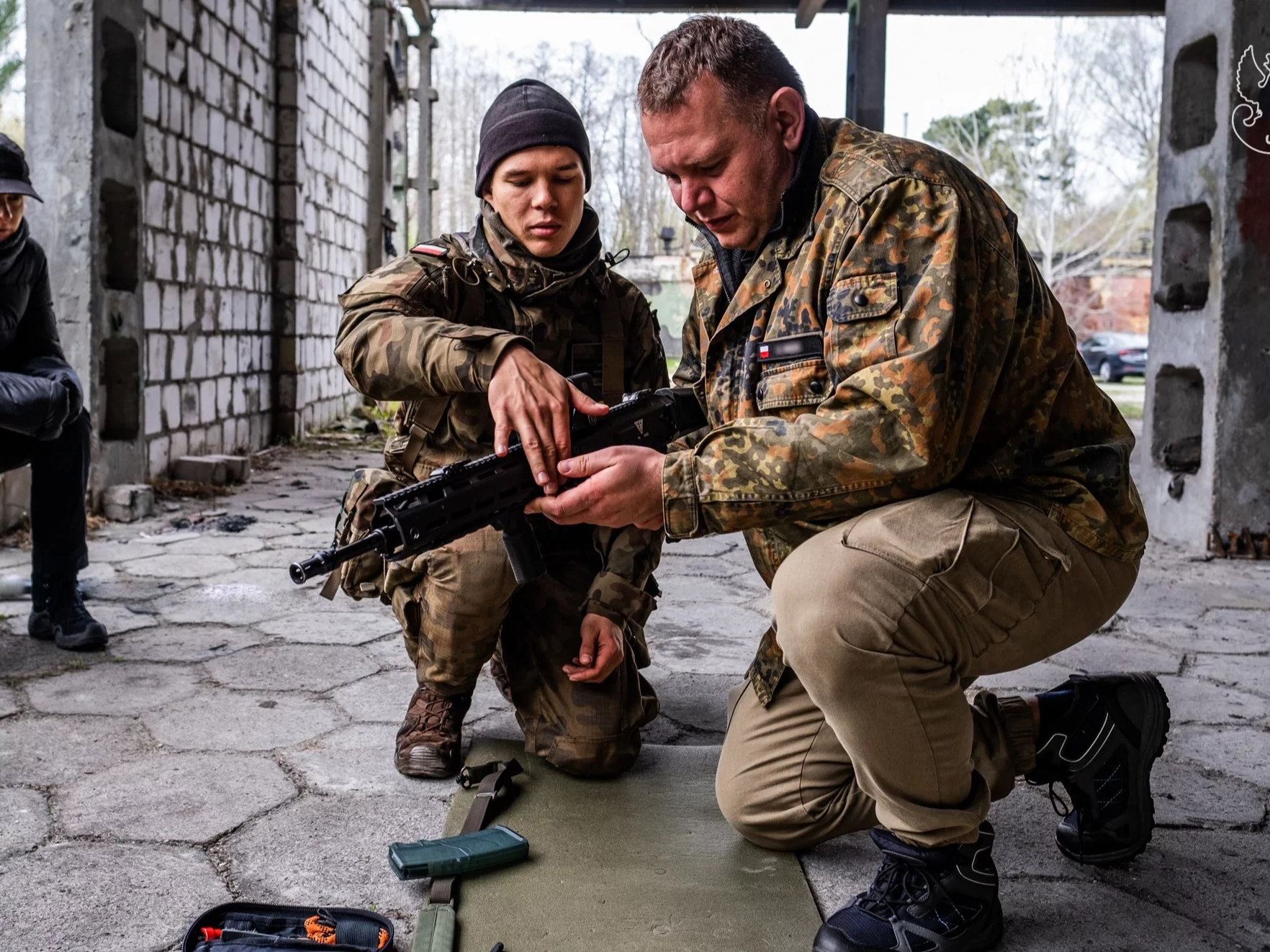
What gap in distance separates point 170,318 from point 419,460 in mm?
4560

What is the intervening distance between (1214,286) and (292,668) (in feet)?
13.5

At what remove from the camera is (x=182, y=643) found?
342 cm

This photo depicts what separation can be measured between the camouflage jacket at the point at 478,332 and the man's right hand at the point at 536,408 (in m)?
0.10

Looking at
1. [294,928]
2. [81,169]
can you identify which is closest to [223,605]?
[294,928]

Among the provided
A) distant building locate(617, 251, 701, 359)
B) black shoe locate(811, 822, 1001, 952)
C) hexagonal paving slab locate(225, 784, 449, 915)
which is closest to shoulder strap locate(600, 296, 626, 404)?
hexagonal paving slab locate(225, 784, 449, 915)

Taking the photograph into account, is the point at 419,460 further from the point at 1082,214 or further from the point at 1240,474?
the point at 1082,214

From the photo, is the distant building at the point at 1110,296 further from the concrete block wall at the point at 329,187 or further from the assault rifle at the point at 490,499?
the assault rifle at the point at 490,499

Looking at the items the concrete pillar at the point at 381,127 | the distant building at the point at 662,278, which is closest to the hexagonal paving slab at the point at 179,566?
the concrete pillar at the point at 381,127

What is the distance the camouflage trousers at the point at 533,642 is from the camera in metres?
2.40

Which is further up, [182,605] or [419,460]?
[419,460]

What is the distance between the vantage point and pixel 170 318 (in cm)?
654

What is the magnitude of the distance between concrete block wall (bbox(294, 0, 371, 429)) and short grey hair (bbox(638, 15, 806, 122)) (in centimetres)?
730

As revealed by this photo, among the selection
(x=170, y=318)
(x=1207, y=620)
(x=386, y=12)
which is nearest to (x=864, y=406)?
(x=1207, y=620)

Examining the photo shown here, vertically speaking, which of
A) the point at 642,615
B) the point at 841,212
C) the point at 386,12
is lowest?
the point at 642,615
